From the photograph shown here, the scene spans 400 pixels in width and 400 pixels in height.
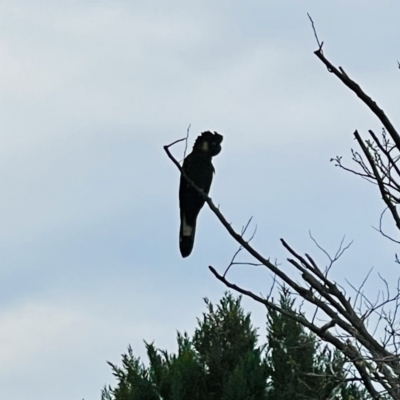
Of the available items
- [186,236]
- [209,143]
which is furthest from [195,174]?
[186,236]

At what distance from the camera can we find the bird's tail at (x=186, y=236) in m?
8.30

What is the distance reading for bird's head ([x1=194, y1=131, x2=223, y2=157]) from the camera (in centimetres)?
852

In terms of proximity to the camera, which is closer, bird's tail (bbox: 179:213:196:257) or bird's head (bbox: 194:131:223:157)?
bird's tail (bbox: 179:213:196:257)

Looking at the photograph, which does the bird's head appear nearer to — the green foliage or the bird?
the bird

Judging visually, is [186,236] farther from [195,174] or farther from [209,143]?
[209,143]

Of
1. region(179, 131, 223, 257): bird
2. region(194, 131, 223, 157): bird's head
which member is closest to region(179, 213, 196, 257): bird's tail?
region(179, 131, 223, 257): bird

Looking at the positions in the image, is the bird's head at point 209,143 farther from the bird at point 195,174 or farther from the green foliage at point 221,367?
the green foliage at point 221,367

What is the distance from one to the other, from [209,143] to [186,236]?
2.44 feet

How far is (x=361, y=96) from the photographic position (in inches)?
134

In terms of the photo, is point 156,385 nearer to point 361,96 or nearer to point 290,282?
point 290,282

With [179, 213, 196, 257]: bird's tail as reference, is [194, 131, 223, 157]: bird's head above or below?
above

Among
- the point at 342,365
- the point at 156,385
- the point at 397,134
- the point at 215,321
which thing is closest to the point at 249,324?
the point at 215,321

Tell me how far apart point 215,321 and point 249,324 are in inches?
11.0

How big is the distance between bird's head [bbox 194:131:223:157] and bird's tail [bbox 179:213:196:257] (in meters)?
0.53
